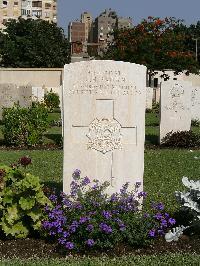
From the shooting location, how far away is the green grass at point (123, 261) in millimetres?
5918

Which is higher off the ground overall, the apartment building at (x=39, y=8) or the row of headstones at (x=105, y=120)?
the apartment building at (x=39, y=8)

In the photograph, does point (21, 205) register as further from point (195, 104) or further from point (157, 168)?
point (195, 104)

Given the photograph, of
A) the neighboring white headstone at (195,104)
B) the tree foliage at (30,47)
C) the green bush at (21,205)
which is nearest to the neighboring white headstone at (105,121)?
the green bush at (21,205)

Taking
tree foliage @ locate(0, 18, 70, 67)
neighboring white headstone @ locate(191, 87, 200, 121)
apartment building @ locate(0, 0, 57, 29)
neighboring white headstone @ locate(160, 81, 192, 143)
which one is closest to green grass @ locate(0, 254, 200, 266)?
neighboring white headstone @ locate(160, 81, 192, 143)

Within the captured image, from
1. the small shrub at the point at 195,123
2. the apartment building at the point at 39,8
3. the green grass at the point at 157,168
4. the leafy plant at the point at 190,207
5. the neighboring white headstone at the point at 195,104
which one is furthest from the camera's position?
the apartment building at the point at 39,8

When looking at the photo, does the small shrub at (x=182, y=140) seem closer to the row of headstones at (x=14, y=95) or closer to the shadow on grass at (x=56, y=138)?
the shadow on grass at (x=56, y=138)

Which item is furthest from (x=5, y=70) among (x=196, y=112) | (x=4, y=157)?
(x=4, y=157)

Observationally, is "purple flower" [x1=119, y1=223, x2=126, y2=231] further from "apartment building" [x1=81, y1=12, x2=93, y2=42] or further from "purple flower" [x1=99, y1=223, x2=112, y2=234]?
"apartment building" [x1=81, y1=12, x2=93, y2=42]

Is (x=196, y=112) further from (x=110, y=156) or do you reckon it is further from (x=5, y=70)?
(x=5, y=70)

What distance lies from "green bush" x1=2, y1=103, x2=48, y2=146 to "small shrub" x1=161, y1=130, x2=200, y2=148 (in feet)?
10.2

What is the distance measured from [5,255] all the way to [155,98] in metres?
30.4

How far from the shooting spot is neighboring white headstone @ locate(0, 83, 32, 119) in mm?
23359

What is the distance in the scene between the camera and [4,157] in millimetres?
13539

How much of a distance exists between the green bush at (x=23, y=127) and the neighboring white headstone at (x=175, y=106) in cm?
300
